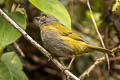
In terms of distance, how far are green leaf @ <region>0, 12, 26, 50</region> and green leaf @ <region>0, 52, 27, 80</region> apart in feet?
1.46

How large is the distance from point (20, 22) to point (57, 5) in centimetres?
51

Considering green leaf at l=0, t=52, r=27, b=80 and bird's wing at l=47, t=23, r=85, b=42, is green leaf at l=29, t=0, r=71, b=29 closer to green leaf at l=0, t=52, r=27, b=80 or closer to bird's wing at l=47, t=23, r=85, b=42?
bird's wing at l=47, t=23, r=85, b=42

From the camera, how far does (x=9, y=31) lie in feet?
10.4

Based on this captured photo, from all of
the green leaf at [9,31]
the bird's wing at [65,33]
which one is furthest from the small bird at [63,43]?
the green leaf at [9,31]

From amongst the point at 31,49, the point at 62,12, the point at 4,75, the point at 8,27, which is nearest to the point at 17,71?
the point at 4,75

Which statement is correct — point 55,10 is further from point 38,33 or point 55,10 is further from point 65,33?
point 38,33

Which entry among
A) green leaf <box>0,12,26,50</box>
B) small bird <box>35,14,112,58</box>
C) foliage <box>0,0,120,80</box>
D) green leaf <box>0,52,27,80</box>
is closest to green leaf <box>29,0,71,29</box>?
foliage <box>0,0,120,80</box>

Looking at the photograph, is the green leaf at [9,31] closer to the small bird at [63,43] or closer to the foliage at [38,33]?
the foliage at [38,33]

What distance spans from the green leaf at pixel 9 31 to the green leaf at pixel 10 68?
0.45 meters

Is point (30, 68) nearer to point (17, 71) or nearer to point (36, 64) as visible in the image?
point (36, 64)

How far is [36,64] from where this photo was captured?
17.6ft

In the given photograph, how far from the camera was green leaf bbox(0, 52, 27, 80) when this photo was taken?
134 inches

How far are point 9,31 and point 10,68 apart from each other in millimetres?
595

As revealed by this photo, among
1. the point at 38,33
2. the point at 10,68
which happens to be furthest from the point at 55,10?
the point at 38,33
